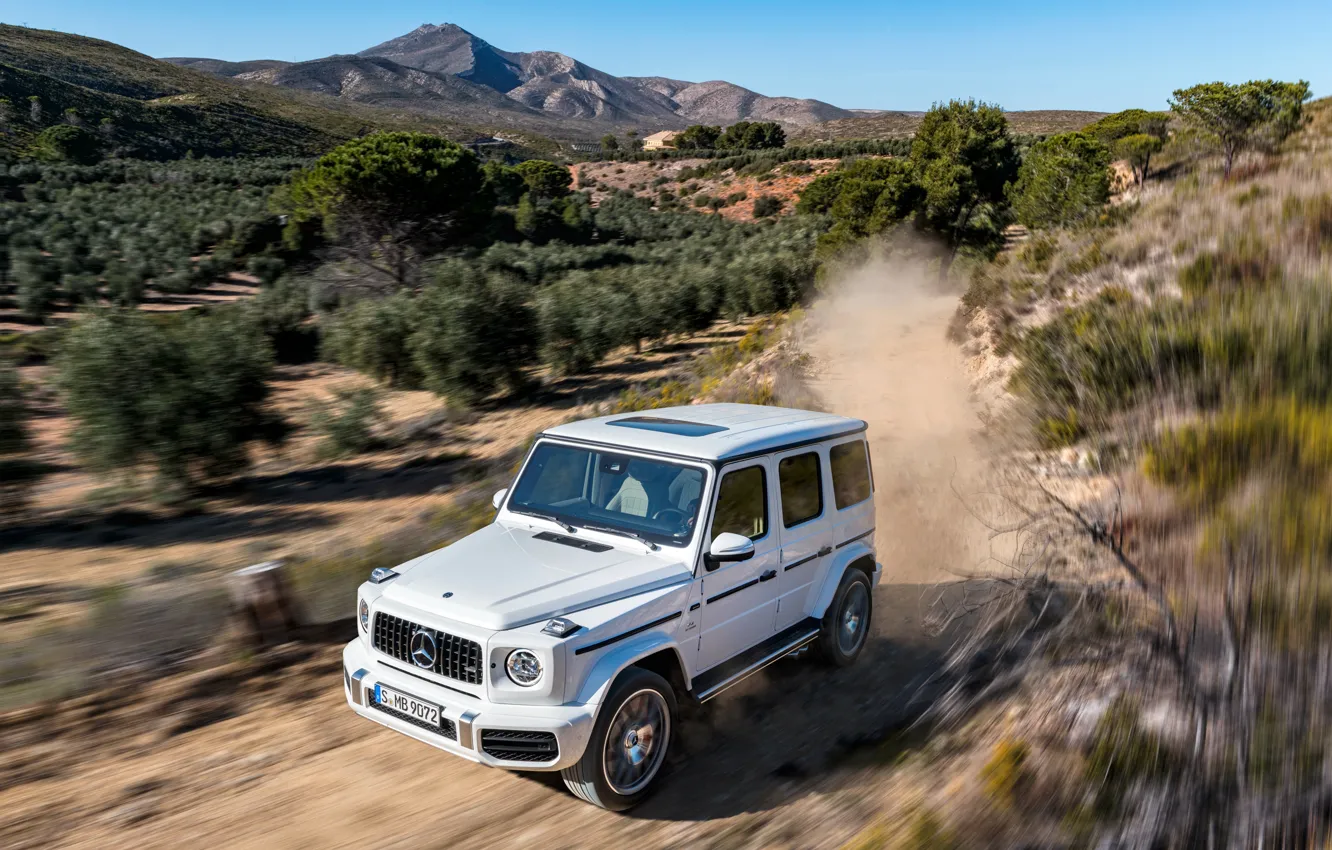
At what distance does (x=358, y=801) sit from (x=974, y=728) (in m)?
3.37

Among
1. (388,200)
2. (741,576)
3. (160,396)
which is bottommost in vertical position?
(741,576)

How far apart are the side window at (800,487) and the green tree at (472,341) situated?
13.8 m

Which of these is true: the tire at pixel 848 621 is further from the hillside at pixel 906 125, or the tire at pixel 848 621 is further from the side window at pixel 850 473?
the hillside at pixel 906 125

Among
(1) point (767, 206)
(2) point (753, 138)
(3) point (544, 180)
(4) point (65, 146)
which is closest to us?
(4) point (65, 146)

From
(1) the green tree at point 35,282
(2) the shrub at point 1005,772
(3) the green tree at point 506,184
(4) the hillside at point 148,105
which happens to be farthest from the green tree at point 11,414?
(4) the hillside at point 148,105

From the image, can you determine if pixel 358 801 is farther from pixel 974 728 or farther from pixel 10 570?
pixel 10 570

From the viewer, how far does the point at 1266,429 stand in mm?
5086

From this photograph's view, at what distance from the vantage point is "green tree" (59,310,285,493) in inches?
488

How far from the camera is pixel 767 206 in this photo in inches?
2331

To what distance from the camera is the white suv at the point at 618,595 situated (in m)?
4.10

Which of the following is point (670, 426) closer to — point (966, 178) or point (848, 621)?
point (848, 621)

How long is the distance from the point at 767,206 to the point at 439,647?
57776 millimetres

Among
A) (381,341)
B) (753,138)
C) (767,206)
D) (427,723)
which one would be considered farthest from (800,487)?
(753,138)

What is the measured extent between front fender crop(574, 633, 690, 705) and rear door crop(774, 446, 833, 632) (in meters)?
1.30
